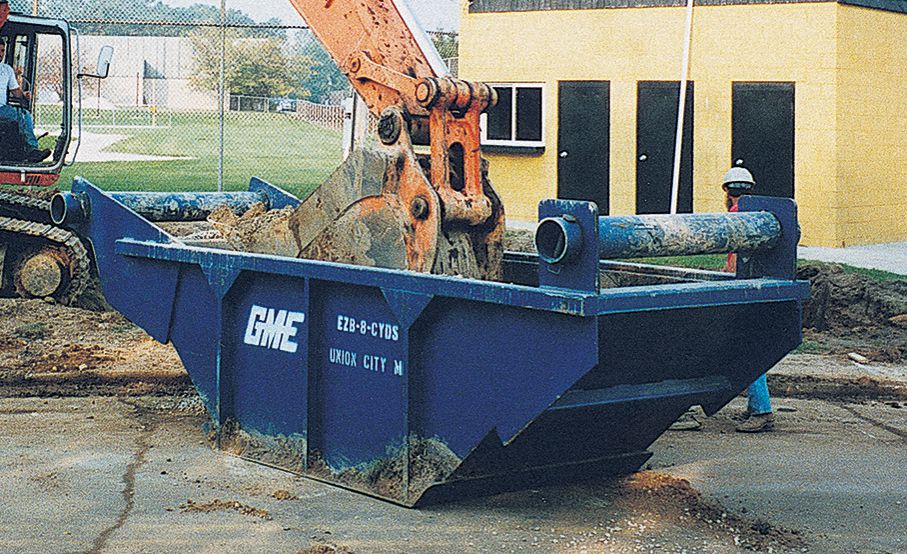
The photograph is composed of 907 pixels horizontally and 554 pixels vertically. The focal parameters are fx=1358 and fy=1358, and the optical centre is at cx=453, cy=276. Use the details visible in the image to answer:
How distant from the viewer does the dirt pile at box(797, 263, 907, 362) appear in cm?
1206

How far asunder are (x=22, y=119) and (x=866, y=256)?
10.5 meters

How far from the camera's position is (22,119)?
1248cm

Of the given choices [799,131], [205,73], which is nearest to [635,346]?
[799,131]

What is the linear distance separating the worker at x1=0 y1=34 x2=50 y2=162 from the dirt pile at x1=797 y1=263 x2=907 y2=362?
23.7 feet

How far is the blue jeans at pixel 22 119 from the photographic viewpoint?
12266 millimetres

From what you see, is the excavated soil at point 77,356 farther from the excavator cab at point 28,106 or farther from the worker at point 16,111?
the worker at point 16,111

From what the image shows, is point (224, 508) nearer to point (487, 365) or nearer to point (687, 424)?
point (487, 365)

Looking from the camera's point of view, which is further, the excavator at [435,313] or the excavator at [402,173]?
the excavator at [402,173]

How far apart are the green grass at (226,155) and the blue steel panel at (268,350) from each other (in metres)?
17.1

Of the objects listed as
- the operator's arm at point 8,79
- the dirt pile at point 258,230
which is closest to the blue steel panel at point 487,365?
the dirt pile at point 258,230

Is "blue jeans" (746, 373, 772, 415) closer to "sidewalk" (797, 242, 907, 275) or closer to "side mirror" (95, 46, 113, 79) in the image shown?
"side mirror" (95, 46, 113, 79)

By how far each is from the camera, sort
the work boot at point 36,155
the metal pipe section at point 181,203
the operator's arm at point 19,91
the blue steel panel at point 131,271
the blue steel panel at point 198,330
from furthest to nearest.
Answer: the work boot at point 36,155 < the operator's arm at point 19,91 < the metal pipe section at point 181,203 < the blue steel panel at point 131,271 < the blue steel panel at point 198,330

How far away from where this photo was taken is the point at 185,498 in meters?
7.22

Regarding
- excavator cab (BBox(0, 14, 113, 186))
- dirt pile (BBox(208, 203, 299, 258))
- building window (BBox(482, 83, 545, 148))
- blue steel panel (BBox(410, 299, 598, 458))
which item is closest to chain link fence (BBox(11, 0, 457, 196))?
building window (BBox(482, 83, 545, 148))
